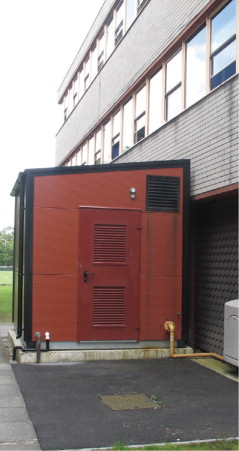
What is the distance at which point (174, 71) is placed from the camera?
37.9 feet

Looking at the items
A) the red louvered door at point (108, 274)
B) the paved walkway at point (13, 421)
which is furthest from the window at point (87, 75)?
the paved walkway at point (13, 421)

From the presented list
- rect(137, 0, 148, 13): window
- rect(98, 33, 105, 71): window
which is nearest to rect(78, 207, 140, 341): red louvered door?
rect(137, 0, 148, 13): window

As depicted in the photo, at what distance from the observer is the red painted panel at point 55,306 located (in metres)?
9.30

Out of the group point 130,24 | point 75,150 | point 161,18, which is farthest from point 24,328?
point 75,150

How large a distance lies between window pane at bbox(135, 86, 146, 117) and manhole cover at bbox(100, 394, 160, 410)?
27.3 feet

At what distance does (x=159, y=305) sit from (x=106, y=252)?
4.51ft

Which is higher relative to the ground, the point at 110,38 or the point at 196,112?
the point at 110,38

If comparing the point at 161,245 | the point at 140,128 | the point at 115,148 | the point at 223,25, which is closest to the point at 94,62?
the point at 115,148

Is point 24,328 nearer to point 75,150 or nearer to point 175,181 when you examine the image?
point 175,181

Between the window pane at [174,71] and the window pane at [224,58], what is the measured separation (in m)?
1.67

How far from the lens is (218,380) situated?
7.98 m

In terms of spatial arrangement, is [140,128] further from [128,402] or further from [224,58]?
[128,402]

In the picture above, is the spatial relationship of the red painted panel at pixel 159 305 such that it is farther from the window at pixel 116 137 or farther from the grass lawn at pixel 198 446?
the window at pixel 116 137

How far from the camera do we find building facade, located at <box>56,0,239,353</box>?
902 cm
